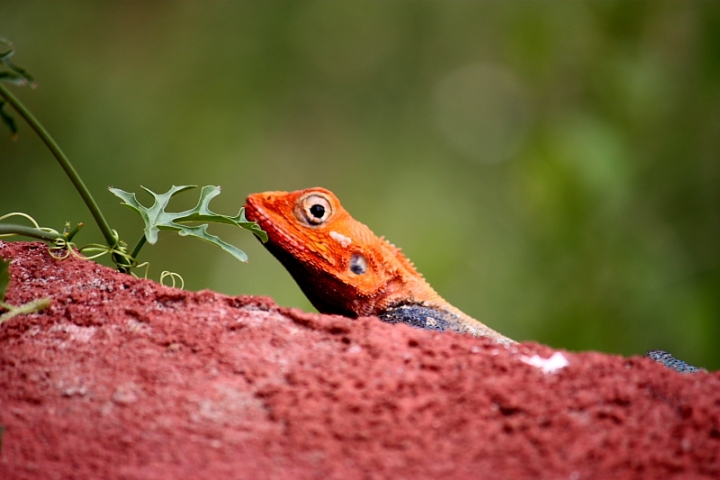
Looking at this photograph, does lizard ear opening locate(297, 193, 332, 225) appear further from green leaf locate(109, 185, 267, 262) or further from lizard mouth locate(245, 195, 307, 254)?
green leaf locate(109, 185, 267, 262)

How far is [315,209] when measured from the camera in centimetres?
277

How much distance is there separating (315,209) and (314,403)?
151cm

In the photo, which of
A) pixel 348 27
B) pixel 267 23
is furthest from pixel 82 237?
pixel 348 27

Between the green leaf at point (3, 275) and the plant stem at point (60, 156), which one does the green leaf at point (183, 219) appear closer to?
the plant stem at point (60, 156)

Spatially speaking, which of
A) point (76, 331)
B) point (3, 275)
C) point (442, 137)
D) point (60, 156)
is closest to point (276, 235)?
point (60, 156)

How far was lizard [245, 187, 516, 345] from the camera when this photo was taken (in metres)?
2.69

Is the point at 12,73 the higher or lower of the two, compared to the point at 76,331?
higher

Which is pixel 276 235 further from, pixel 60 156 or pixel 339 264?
pixel 60 156

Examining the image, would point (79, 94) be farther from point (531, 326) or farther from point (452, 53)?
point (531, 326)

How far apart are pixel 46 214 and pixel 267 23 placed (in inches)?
107

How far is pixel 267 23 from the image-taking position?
6.43m

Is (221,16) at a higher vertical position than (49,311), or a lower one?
higher

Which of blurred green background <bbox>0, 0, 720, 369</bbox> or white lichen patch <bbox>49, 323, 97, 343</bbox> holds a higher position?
blurred green background <bbox>0, 0, 720, 369</bbox>

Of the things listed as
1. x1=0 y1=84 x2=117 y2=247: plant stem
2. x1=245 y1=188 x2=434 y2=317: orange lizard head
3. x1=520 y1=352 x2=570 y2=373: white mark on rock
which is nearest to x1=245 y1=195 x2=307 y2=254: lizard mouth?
x1=245 y1=188 x2=434 y2=317: orange lizard head
